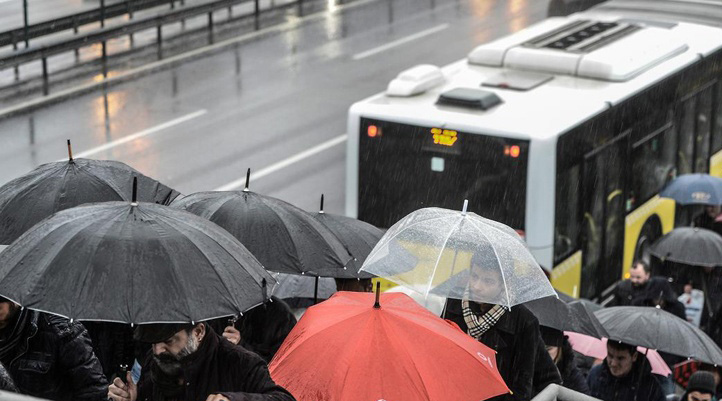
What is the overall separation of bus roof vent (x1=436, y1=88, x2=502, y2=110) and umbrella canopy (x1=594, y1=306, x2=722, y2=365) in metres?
3.58

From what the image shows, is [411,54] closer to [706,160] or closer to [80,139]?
[80,139]

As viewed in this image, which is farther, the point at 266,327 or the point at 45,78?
the point at 45,78

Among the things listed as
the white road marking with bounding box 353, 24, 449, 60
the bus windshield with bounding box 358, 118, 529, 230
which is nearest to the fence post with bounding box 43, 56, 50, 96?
the white road marking with bounding box 353, 24, 449, 60

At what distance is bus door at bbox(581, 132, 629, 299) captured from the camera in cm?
1187

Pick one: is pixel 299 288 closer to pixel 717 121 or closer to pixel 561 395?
pixel 561 395

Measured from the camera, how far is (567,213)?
11.5m

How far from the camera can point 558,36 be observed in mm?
13758

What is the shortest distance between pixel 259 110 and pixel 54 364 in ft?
51.6

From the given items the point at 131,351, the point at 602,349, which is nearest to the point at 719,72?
the point at 602,349

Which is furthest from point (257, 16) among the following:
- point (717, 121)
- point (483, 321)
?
point (483, 321)

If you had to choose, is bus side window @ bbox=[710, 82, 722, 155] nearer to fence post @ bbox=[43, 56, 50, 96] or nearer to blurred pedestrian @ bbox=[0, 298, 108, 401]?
blurred pedestrian @ bbox=[0, 298, 108, 401]

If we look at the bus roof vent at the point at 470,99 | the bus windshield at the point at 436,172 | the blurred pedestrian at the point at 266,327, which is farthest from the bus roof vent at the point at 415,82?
the blurred pedestrian at the point at 266,327

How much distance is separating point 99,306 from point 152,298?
0.20m

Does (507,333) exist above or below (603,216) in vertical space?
above
